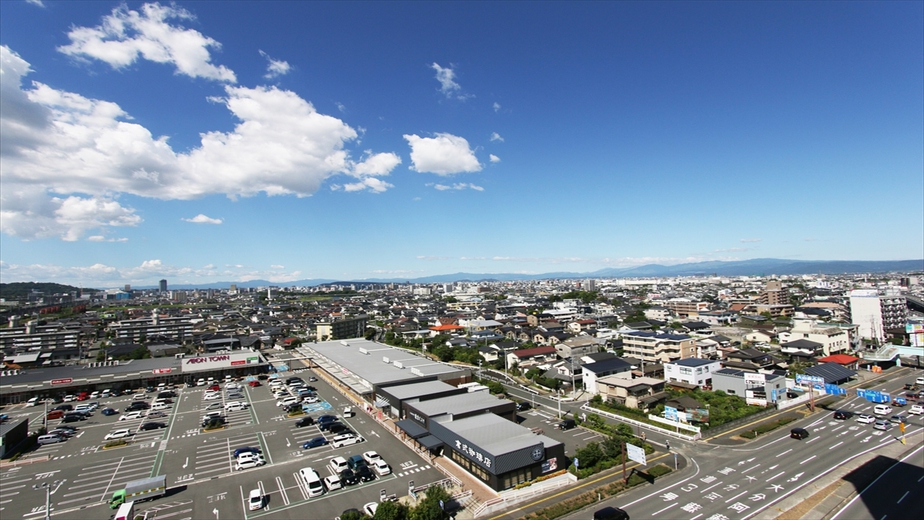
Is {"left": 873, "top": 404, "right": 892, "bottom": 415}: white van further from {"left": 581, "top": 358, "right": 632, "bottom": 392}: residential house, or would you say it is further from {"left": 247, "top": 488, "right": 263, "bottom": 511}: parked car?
{"left": 247, "top": 488, "right": 263, "bottom": 511}: parked car

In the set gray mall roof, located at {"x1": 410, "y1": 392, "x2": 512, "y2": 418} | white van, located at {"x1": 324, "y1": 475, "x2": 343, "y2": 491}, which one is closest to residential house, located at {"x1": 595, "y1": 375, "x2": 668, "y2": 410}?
gray mall roof, located at {"x1": 410, "y1": 392, "x2": 512, "y2": 418}

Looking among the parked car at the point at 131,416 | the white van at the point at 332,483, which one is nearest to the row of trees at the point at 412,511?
the white van at the point at 332,483

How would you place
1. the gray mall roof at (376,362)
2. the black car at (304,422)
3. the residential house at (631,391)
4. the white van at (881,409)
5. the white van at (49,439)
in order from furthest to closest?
1. the gray mall roof at (376,362)
2. the residential house at (631,391)
3. the black car at (304,422)
4. the white van at (881,409)
5. the white van at (49,439)

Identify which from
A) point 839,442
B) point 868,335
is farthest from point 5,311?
point 868,335

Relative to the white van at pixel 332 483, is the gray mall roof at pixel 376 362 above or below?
above

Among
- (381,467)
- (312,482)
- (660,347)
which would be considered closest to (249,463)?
(312,482)

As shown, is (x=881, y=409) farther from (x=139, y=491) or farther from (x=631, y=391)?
(x=139, y=491)

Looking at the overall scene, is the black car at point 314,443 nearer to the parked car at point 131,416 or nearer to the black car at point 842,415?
the parked car at point 131,416
